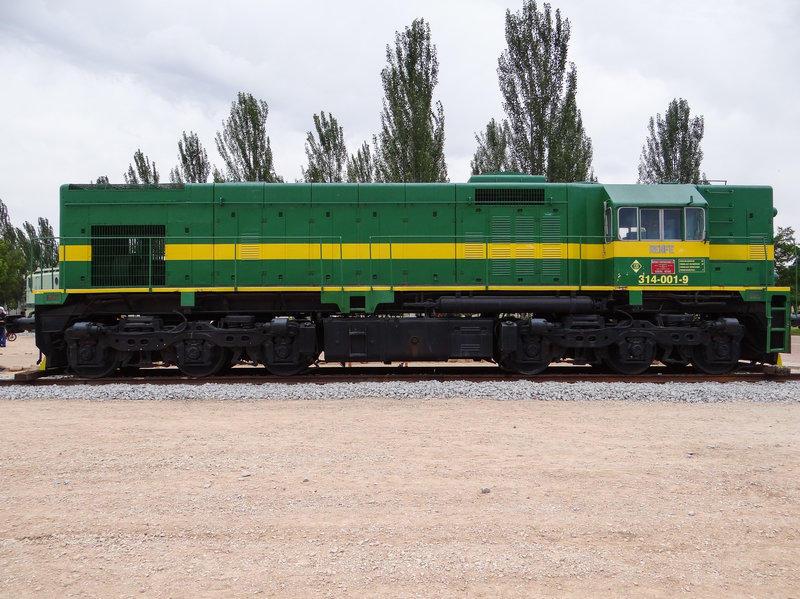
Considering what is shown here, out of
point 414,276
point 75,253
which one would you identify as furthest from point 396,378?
point 75,253

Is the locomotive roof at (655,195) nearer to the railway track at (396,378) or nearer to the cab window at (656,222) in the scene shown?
the cab window at (656,222)

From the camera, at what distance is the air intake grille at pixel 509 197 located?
38.7 feet

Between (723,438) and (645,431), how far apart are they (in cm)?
85

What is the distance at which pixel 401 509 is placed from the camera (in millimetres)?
4355

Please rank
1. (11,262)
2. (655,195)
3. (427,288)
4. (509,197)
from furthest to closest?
(11,262) → (509,197) → (427,288) → (655,195)

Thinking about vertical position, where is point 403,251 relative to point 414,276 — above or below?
above

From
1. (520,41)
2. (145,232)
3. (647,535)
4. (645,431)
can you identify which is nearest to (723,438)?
(645,431)

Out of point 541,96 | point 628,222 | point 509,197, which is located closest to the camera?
point 628,222

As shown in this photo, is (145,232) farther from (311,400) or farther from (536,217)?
(536,217)

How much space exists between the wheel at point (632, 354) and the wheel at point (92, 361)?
10.1 meters

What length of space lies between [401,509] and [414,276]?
24.9ft

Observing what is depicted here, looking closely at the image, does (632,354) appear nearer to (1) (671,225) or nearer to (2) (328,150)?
(1) (671,225)

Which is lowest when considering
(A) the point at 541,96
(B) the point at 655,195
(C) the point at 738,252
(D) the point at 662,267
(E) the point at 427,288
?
(E) the point at 427,288

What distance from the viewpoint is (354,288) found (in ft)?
37.0
